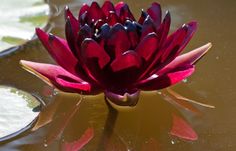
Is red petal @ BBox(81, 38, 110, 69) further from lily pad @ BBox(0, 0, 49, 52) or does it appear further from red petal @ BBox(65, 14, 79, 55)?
lily pad @ BBox(0, 0, 49, 52)

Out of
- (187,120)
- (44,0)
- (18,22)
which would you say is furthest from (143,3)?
(187,120)

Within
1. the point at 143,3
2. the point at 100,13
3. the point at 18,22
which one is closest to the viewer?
the point at 100,13

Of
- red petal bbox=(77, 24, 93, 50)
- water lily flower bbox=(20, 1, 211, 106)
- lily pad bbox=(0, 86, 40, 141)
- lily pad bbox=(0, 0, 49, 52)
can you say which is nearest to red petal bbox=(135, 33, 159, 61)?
water lily flower bbox=(20, 1, 211, 106)

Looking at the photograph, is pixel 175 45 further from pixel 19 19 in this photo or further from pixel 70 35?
pixel 19 19

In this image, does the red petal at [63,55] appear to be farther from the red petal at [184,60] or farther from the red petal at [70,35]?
the red petal at [184,60]

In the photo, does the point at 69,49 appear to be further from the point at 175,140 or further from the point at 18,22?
the point at 18,22
